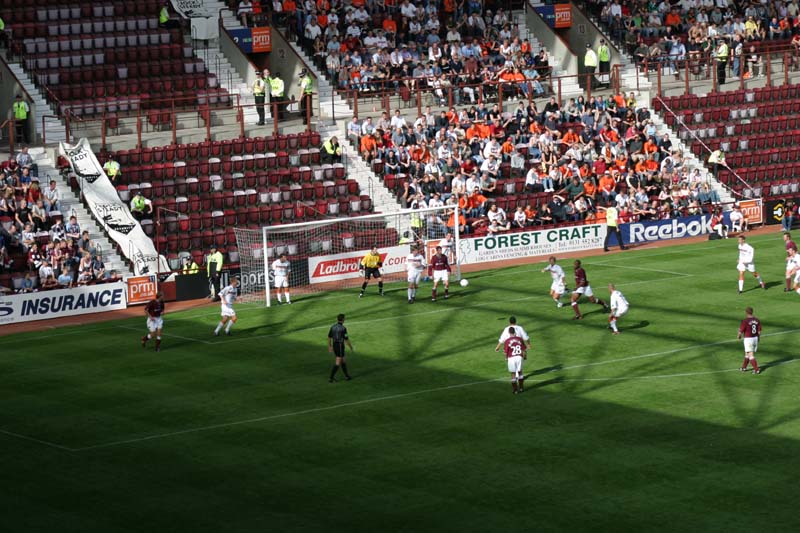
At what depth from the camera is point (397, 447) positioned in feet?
93.5

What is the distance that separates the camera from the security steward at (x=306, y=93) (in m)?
56.3

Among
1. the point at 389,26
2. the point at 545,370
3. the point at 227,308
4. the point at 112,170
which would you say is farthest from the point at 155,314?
the point at 389,26

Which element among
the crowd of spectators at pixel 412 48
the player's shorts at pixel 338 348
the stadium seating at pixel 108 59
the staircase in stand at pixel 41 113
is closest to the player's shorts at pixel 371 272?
the player's shorts at pixel 338 348

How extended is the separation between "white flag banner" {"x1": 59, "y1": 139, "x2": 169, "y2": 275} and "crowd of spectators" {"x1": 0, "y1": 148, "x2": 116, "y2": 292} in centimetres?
124

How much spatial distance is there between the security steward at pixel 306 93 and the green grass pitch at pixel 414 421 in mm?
13594

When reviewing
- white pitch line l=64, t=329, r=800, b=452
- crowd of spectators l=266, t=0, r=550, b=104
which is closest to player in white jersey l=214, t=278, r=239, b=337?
white pitch line l=64, t=329, r=800, b=452

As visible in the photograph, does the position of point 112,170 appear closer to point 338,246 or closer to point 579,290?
point 338,246

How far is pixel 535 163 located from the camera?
187 ft

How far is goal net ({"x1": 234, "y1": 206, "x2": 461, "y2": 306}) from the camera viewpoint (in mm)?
48062

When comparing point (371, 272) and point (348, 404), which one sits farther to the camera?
point (371, 272)

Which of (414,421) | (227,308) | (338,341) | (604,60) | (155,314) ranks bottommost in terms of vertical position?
(414,421)

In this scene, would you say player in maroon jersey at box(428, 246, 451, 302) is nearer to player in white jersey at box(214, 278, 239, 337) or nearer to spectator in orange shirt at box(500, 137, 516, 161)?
player in white jersey at box(214, 278, 239, 337)

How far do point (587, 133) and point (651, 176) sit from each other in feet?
11.1

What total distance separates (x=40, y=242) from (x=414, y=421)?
67.4 feet
